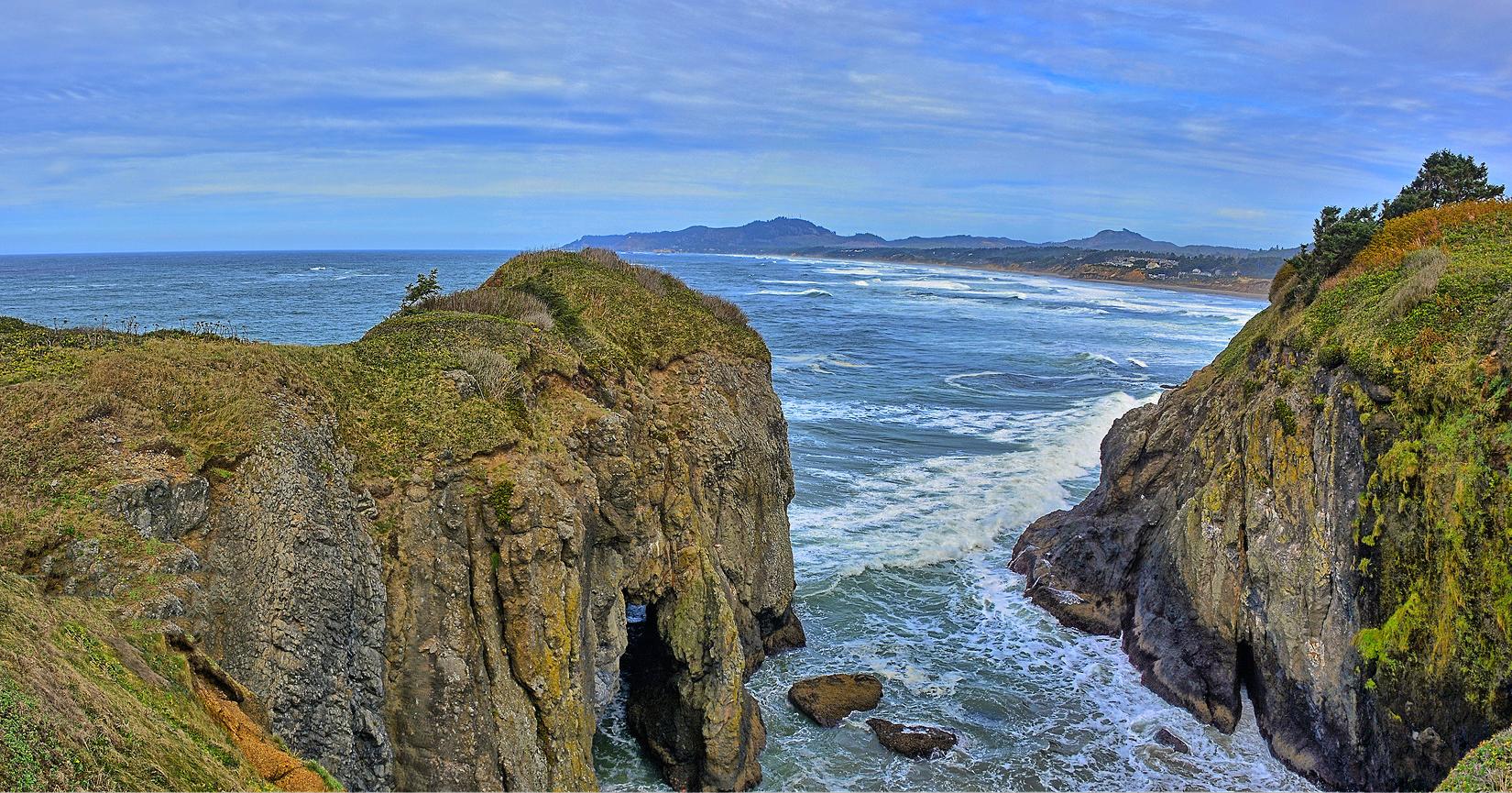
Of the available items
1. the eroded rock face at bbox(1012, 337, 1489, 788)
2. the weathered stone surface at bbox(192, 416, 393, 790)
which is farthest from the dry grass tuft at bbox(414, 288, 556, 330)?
the eroded rock face at bbox(1012, 337, 1489, 788)

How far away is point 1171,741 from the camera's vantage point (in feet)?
60.9

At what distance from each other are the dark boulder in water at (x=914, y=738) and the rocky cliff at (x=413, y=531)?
2608 millimetres

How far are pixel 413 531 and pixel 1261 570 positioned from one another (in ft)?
55.8

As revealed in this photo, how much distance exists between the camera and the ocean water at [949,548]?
18.1 m

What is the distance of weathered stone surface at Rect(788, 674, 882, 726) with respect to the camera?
19578 mm

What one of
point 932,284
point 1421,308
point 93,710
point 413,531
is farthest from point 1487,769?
point 932,284

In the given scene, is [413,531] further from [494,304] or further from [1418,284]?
[1418,284]

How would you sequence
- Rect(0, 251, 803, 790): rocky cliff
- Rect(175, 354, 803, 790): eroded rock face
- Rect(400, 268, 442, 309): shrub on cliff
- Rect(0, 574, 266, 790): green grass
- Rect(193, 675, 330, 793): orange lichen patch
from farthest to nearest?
1. Rect(400, 268, 442, 309): shrub on cliff
2. Rect(175, 354, 803, 790): eroded rock face
3. Rect(0, 251, 803, 790): rocky cliff
4. Rect(193, 675, 330, 793): orange lichen patch
5. Rect(0, 574, 266, 790): green grass

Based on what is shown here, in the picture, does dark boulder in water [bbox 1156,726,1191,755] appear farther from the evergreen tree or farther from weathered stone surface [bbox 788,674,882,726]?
the evergreen tree

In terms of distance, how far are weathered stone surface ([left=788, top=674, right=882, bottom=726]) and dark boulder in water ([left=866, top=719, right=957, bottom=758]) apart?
0.77 m

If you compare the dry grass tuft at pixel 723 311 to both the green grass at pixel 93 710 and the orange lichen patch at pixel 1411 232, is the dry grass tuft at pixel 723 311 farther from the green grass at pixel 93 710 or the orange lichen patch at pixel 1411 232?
the green grass at pixel 93 710

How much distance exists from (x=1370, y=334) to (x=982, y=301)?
4026 inches

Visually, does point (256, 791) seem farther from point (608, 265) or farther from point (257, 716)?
point (608, 265)

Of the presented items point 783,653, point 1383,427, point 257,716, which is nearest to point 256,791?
point 257,716
